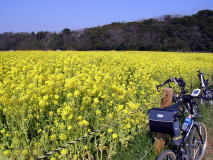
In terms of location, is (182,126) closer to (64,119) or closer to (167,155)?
(167,155)

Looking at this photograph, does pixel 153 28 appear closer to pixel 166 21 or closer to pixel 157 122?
pixel 166 21

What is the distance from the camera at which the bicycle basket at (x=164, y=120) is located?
8.87 ft

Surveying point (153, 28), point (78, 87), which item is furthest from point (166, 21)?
point (78, 87)

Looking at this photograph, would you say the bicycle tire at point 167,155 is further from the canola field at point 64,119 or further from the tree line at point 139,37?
the tree line at point 139,37

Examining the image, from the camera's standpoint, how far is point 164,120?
2721 mm

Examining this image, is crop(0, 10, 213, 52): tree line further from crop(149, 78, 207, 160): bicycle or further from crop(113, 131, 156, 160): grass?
crop(149, 78, 207, 160): bicycle

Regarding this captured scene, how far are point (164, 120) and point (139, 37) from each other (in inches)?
1350

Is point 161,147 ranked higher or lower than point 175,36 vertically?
lower

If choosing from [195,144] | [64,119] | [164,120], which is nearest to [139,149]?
[195,144]

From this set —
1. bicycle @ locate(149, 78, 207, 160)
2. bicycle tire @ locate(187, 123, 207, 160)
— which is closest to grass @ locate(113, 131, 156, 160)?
bicycle @ locate(149, 78, 207, 160)

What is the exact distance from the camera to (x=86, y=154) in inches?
126

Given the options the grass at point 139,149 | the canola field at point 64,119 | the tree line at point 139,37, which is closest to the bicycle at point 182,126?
the grass at point 139,149

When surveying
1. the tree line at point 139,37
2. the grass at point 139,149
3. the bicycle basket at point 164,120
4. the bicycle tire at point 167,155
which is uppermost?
the tree line at point 139,37

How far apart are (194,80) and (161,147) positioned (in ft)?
15.3
